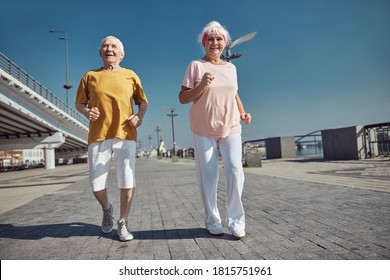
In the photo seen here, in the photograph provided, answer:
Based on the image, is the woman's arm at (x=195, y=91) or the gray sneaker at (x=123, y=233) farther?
the gray sneaker at (x=123, y=233)

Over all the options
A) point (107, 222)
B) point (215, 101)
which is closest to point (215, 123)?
point (215, 101)

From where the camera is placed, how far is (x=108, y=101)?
2553mm

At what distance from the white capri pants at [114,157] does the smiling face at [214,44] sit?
3.62 feet

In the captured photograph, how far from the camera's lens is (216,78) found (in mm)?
2492

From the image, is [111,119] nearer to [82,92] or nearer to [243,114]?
[82,92]

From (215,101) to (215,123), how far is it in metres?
0.19

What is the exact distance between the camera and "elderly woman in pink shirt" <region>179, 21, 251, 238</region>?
2494 millimetres

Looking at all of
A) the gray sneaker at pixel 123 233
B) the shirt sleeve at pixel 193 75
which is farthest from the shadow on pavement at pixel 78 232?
the shirt sleeve at pixel 193 75

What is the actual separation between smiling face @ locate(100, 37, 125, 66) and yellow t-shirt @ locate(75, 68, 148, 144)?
0.11 m

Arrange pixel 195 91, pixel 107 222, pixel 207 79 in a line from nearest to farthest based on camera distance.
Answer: pixel 207 79 < pixel 195 91 < pixel 107 222

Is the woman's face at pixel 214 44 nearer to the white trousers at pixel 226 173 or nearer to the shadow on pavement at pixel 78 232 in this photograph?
the white trousers at pixel 226 173

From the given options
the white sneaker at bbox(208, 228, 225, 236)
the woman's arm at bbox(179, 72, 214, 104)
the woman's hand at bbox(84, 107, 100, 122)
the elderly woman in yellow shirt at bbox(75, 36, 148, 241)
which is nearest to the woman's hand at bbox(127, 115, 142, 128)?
the elderly woman in yellow shirt at bbox(75, 36, 148, 241)

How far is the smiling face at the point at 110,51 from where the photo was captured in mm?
2639

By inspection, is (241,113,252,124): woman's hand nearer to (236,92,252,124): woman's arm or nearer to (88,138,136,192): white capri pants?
(236,92,252,124): woman's arm
